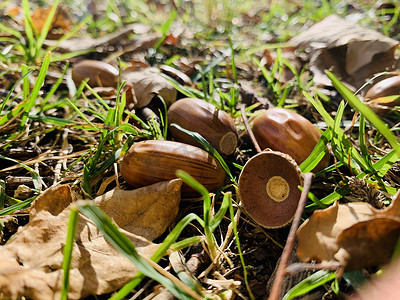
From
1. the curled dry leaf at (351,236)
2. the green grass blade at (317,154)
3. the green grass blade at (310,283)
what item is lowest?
the green grass blade at (310,283)

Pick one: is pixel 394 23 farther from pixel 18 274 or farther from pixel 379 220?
pixel 18 274

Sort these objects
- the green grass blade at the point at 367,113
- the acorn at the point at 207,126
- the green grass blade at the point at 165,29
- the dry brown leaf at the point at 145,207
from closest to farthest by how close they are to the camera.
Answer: the green grass blade at the point at 367,113 < the dry brown leaf at the point at 145,207 < the acorn at the point at 207,126 < the green grass blade at the point at 165,29

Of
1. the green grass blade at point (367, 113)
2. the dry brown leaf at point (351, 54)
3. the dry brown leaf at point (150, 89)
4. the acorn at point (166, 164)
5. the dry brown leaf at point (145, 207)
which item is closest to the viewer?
the green grass blade at point (367, 113)

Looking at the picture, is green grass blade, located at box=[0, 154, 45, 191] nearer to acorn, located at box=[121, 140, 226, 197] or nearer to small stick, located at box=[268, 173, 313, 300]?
acorn, located at box=[121, 140, 226, 197]

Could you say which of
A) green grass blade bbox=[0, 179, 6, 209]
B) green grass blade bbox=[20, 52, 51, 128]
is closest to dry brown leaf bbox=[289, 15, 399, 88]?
green grass blade bbox=[20, 52, 51, 128]

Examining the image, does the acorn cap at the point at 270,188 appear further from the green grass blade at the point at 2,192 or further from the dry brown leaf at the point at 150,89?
the green grass blade at the point at 2,192

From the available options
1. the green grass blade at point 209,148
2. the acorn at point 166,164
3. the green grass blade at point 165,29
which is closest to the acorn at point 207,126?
the green grass blade at point 209,148
